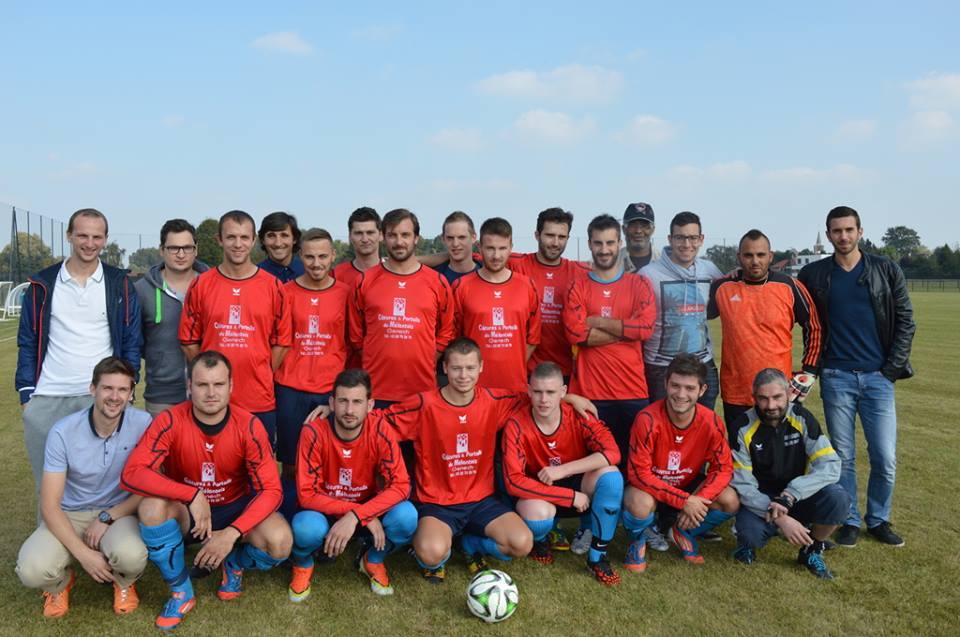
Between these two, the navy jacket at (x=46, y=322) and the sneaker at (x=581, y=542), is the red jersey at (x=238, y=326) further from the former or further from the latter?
the sneaker at (x=581, y=542)

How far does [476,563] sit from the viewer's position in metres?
3.82

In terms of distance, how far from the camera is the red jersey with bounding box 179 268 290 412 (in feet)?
13.1

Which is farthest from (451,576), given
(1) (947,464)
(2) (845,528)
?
(1) (947,464)

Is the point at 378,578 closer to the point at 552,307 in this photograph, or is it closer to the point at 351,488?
the point at 351,488

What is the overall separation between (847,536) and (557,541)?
1.84m

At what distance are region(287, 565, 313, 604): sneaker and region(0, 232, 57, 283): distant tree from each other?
89.4 ft

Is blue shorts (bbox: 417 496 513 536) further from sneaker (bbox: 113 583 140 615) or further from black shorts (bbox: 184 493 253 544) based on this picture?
sneaker (bbox: 113 583 140 615)

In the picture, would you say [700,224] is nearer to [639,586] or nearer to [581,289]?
[581,289]

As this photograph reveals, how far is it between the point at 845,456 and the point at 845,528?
1.50 feet

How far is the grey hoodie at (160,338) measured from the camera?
4.16 metres

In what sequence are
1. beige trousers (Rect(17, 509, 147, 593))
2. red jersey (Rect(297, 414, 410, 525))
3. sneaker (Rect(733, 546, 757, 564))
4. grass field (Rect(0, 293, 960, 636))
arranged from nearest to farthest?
grass field (Rect(0, 293, 960, 636)), beige trousers (Rect(17, 509, 147, 593)), red jersey (Rect(297, 414, 410, 525)), sneaker (Rect(733, 546, 757, 564))

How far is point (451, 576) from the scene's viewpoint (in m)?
3.73

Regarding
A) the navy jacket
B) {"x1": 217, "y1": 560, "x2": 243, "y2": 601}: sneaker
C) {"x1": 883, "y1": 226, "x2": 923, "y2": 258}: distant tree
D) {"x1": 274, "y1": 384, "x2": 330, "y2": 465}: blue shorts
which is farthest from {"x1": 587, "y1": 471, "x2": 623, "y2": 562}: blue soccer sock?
{"x1": 883, "y1": 226, "x2": 923, "y2": 258}: distant tree

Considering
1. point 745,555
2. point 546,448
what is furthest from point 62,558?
point 745,555
